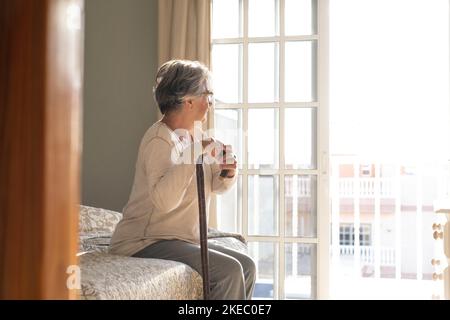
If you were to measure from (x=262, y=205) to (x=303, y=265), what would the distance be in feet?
1.51

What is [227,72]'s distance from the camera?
3818mm

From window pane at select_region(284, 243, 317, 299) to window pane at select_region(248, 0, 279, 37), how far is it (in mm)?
1380

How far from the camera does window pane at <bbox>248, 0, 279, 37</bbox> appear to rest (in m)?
3.75

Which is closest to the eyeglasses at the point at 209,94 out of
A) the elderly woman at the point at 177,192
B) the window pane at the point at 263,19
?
the elderly woman at the point at 177,192

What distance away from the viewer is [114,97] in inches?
154

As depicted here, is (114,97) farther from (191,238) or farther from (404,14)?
(404,14)

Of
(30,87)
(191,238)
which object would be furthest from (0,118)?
(191,238)

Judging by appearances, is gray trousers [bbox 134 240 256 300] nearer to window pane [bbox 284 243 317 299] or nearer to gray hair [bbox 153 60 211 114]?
gray hair [bbox 153 60 211 114]

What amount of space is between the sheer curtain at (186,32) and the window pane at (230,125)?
0.15 metres

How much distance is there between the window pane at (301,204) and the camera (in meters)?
3.70

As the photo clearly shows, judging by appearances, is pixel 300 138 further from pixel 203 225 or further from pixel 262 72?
pixel 203 225

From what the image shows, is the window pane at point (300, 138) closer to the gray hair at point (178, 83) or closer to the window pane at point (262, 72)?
the window pane at point (262, 72)

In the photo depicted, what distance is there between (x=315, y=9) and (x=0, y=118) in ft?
10.7

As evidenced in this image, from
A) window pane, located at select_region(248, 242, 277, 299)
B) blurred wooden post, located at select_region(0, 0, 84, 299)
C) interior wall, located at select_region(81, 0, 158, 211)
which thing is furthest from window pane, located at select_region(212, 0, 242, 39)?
blurred wooden post, located at select_region(0, 0, 84, 299)
